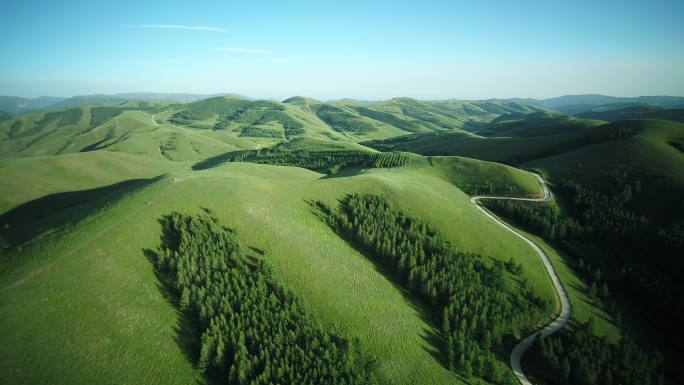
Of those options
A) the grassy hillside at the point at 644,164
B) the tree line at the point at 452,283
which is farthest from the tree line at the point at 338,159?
the tree line at the point at 452,283

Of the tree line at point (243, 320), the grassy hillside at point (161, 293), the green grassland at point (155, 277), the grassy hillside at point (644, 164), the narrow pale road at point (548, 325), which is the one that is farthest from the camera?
the grassy hillside at point (644, 164)

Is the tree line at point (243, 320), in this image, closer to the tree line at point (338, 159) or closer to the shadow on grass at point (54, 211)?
the shadow on grass at point (54, 211)

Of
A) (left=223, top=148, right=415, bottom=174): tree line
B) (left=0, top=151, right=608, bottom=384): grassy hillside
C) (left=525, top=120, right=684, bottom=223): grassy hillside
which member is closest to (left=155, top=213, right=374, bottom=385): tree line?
(left=0, top=151, right=608, bottom=384): grassy hillside

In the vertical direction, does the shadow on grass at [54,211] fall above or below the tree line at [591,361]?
above

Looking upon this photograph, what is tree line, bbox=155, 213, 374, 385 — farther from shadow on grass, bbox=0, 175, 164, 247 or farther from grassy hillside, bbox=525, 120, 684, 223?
grassy hillside, bbox=525, 120, 684, 223

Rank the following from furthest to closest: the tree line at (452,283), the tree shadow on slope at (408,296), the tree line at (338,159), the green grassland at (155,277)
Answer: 1. the tree line at (338,159)
2. the tree shadow on slope at (408,296)
3. the tree line at (452,283)
4. the green grassland at (155,277)

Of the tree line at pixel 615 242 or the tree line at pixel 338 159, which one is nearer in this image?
the tree line at pixel 615 242

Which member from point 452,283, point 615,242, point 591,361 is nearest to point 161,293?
point 452,283
